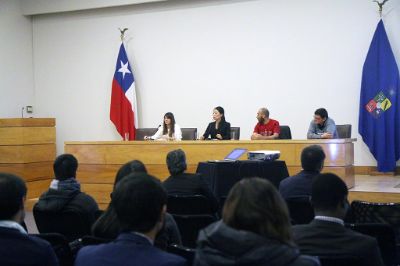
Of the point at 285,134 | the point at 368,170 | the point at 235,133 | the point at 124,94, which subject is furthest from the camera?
the point at 124,94

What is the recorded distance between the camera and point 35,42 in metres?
10.8

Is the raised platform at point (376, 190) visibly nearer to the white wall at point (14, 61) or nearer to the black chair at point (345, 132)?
the black chair at point (345, 132)

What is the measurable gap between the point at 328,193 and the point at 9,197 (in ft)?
4.27

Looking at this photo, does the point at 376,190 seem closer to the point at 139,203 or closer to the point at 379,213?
the point at 379,213

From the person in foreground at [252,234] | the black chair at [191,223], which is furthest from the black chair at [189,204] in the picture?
the person in foreground at [252,234]

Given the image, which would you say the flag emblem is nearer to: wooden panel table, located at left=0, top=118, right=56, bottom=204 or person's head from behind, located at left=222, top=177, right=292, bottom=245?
wooden panel table, located at left=0, top=118, right=56, bottom=204

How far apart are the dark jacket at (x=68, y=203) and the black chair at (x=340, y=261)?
1880 millimetres

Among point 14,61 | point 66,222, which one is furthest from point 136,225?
point 14,61

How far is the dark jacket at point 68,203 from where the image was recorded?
341 cm

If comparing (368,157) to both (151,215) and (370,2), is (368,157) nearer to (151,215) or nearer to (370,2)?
(370,2)

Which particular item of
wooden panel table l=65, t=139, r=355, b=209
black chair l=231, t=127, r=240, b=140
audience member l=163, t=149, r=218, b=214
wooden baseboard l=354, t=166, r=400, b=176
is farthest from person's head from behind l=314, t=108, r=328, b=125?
audience member l=163, t=149, r=218, b=214

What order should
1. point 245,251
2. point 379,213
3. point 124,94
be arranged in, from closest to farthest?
point 245,251 → point 379,213 → point 124,94

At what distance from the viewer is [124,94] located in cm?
974

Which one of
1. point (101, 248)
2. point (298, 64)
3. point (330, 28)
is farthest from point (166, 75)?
point (101, 248)
